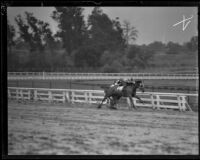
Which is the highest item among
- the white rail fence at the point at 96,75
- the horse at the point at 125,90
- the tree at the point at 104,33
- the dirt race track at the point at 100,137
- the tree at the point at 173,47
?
the tree at the point at 104,33

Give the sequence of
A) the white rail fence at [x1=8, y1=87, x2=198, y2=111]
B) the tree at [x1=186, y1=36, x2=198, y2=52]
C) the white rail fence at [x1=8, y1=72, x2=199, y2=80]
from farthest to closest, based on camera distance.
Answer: the white rail fence at [x1=8, y1=87, x2=198, y2=111], the white rail fence at [x1=8, y1=72, x2=199, y2=80], the tree at [x1=186, y1=36, x2=198, y2=52]

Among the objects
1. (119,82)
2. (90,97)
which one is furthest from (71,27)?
(90,97)

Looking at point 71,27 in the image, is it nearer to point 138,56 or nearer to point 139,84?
point 138,56

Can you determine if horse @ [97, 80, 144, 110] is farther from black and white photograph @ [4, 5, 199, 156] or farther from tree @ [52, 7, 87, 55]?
tree @ [52, 7, 87, 55]

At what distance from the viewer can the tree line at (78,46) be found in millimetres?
7777

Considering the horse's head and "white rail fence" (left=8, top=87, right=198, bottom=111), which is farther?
"white rail fence" (left=8, top=87, right=198, bottom=111)

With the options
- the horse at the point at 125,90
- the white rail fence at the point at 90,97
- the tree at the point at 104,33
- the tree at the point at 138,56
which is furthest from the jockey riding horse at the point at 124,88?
the tree at the point at 104,33

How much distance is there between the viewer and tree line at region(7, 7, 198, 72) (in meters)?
7.78

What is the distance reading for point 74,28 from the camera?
854cm

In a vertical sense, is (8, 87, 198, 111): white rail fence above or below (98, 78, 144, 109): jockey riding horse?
below

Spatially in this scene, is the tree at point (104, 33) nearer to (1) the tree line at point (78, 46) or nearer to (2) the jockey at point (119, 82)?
(1) the tree line at point (78, 46)

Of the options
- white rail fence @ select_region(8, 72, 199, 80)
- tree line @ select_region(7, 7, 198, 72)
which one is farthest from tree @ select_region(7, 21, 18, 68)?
white rail fence @ select_region(8, 72, 199, 80)

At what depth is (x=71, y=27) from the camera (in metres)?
8.55
